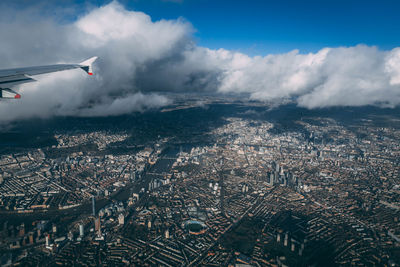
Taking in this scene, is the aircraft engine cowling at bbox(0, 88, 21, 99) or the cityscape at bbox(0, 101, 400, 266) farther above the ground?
the aircraft engine cowling at bbox(0, 88, 21, 99)

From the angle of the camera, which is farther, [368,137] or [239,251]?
[368,137]

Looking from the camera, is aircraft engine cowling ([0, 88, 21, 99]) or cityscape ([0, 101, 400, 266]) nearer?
aircraft engine cowling ([0, 88, 21, 99])

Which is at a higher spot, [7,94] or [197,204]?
[7,94]

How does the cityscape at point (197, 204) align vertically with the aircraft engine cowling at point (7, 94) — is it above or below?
below

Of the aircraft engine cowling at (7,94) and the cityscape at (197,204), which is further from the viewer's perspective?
the cityscape at (197,204)

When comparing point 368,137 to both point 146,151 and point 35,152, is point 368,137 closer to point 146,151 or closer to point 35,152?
point 146,151

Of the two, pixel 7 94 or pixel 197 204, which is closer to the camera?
pixel 7 94

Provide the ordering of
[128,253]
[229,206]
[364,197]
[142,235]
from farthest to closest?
[364,197]
[229,206]
[142,235]
[128,253]

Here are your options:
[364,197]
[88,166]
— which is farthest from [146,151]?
[364,197]
